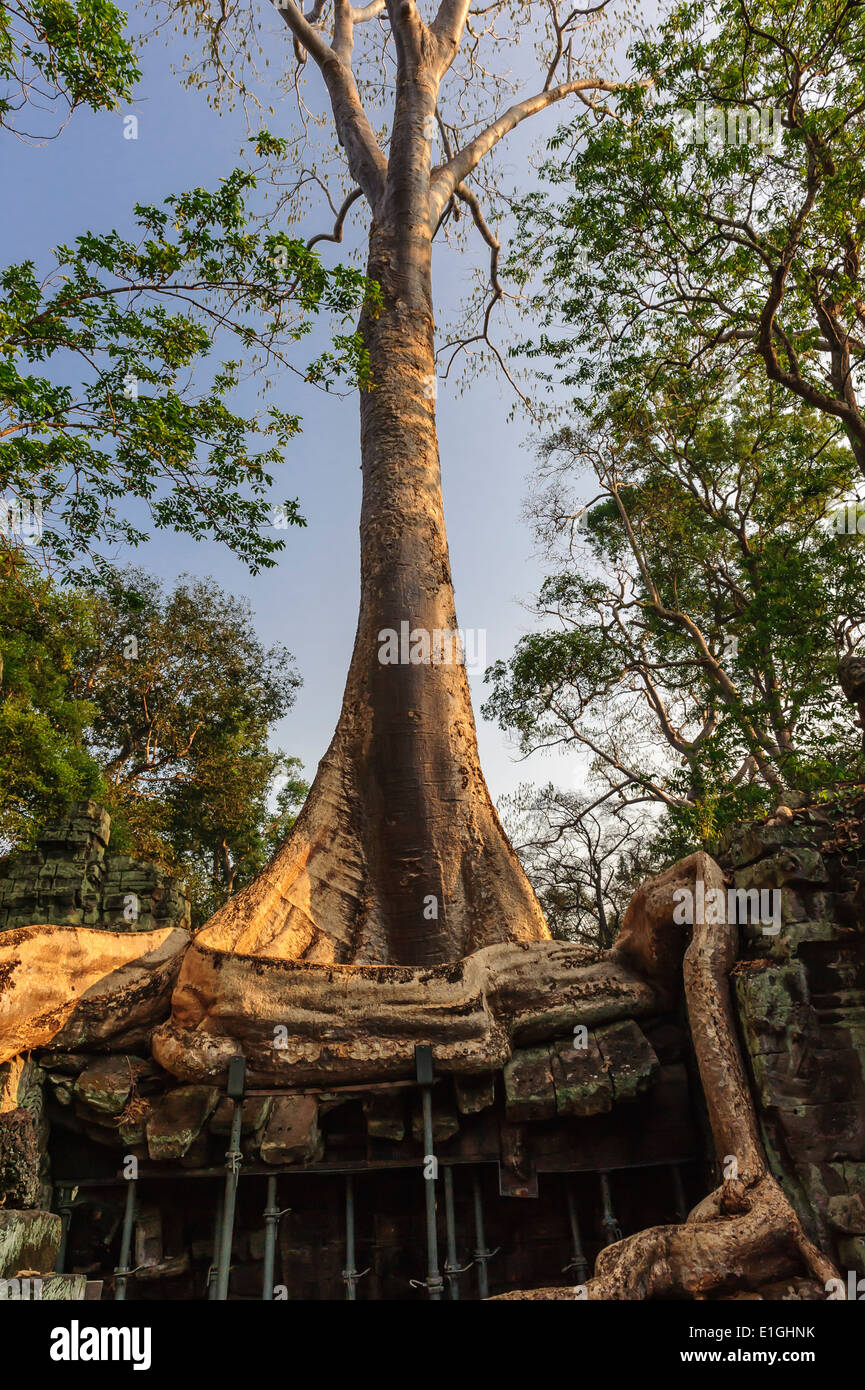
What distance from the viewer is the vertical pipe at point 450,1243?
9.91 ft

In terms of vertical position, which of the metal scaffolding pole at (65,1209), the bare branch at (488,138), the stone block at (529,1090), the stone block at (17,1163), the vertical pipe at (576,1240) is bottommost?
the vertical pipe at (576,1240)

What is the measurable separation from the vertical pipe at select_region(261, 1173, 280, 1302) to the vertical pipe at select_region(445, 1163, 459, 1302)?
0.61 m

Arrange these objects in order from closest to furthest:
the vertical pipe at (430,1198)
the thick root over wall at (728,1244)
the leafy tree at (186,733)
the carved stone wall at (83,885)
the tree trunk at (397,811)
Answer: the thick root over wall at (728,1244)
the vertical pipe at (430,1198)
the tree trunk at (397,811)
the carved stone wall at (83,885)
the leafy tree at (186,733)

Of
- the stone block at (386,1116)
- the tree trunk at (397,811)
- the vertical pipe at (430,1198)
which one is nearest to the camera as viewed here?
the vertical pipe at (430,1198)

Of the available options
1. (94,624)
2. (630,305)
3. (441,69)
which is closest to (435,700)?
(630,305)

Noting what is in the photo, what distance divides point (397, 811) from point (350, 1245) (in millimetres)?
2194

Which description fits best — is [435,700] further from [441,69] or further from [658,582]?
[658,582]

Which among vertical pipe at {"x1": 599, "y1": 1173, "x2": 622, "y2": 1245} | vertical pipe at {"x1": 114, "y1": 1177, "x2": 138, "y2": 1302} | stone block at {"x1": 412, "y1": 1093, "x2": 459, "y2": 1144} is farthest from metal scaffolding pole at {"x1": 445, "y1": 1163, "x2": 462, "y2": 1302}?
vertical pipe at {"x1": 114, "y1": 1177, "x2": 138, "y2": 1302}

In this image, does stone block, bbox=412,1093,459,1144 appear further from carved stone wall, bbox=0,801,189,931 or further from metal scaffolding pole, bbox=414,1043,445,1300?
carved stone wall, bbox=0,801,189,931

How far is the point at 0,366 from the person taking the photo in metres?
4.26

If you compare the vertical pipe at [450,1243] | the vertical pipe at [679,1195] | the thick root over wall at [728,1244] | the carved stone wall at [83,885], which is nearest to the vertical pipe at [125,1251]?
the vertical pipe at [450,1243]

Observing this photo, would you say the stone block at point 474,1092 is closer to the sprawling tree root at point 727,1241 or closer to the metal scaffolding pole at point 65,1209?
the sprawling tree root at point 727,1241

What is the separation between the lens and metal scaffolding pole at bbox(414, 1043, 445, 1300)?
115 inches

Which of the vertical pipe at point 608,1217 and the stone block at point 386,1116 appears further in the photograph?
the stone block at point 386,1116
